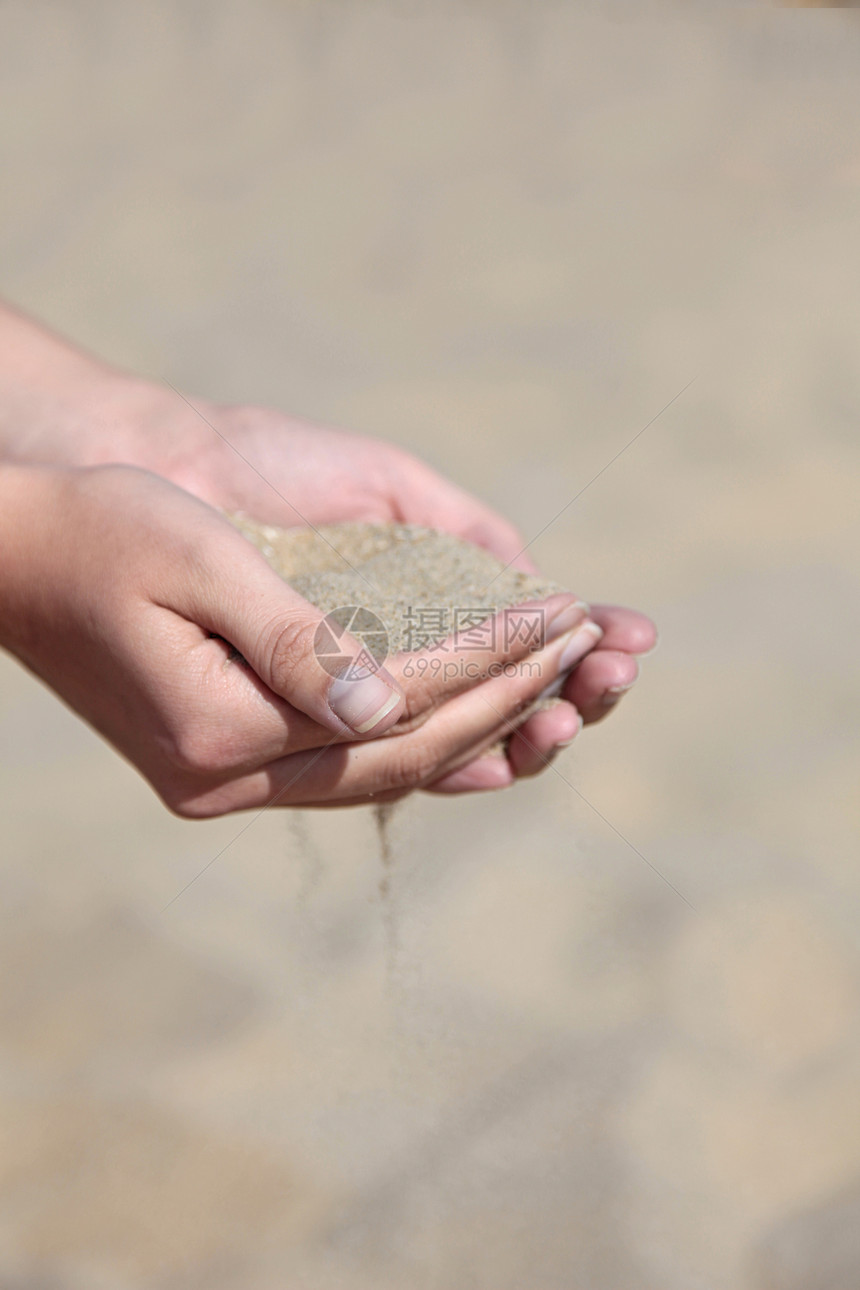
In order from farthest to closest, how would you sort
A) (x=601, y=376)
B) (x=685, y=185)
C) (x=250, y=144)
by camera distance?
1. (x=250, y=144)
2. (x=685, y=185)
3. (x=601, y=376)

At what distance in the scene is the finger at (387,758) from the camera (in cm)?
131

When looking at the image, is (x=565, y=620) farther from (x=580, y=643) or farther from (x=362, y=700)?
(x=362, y=700)

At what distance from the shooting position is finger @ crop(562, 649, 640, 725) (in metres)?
1.39

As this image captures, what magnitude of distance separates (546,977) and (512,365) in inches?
66.3

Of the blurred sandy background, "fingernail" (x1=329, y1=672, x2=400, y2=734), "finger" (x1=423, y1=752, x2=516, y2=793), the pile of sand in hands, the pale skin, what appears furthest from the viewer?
the blurred sandy background

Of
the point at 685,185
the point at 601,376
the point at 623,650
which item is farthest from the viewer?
the point at 685,185

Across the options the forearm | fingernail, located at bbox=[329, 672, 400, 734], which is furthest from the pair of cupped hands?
the forearm

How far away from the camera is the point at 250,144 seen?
3.66m

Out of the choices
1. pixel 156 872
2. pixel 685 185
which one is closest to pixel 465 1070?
pixel 156 872

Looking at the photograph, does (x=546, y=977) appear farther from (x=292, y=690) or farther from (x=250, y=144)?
(x=250, y=144)

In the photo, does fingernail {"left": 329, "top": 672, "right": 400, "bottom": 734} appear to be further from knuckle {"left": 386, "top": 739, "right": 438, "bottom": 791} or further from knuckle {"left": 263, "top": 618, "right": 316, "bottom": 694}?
knuckle {"left": 386, "top": 739, "right": 438, "bottom": 791}

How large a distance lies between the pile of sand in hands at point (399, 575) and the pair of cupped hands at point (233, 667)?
49mm

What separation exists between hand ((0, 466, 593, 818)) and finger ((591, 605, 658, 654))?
4 centimetres

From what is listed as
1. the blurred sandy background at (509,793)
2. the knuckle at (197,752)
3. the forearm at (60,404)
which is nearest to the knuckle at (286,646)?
the knuckle at (197,752)
